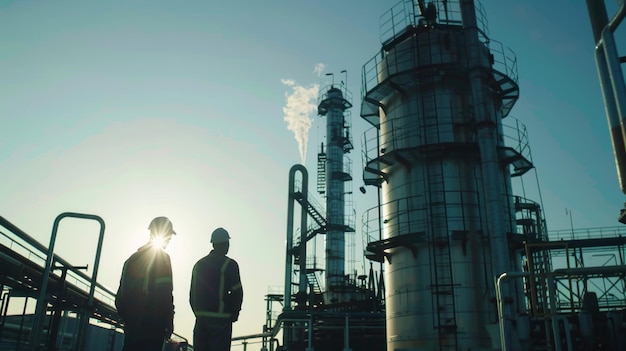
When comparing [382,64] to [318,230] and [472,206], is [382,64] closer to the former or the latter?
[472,206]

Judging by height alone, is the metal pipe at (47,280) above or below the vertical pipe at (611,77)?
below

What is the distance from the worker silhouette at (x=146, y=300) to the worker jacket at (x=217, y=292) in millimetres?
556

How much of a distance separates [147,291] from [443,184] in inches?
507

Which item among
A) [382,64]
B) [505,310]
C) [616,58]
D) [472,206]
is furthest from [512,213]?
[616,58]

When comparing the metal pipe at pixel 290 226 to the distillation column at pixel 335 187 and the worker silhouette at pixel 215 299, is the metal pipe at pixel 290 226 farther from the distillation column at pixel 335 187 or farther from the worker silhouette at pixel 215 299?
the worker silhouette at pixel 215 299

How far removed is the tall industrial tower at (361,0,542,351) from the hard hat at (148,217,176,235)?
1135 centimetres

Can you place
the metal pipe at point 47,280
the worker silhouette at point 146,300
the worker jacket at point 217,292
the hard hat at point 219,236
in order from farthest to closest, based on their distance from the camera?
the metal pipe at point 47,280 → the hard hat at point 219,236 → the worker jacket at point 217,292 → the worker silhouette at point 146,300

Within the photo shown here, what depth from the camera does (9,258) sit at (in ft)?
26.5

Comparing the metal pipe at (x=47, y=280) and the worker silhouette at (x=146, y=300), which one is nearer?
the worker silhouette at (x=146, y=300)

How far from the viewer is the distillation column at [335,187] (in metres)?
33.9

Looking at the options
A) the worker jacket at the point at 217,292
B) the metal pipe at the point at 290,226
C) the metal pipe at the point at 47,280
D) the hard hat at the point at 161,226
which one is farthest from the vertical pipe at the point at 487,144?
the metal pipe at the point at 290,226

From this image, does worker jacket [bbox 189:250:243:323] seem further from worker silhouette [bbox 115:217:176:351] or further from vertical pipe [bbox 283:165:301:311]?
vertical pipe [bbox 283:165:301:311]

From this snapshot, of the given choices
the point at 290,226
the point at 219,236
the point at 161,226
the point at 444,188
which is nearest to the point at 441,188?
the point at 444,188

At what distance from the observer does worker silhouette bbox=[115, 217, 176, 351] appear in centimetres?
437
